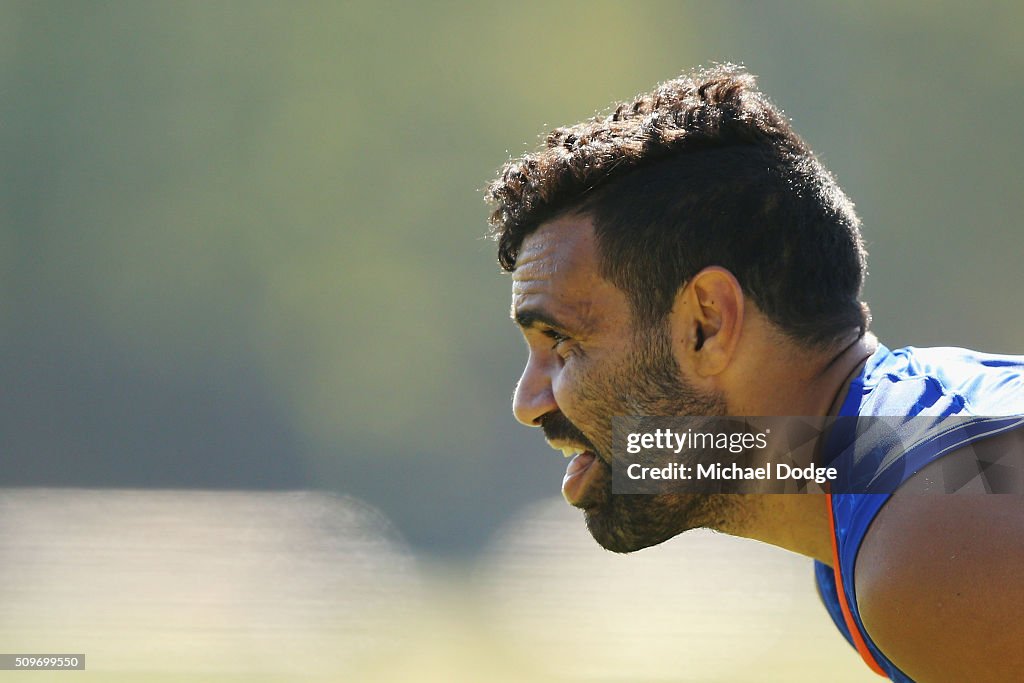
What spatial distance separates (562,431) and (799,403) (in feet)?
1.46

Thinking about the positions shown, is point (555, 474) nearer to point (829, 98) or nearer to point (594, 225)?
point (829, 98)

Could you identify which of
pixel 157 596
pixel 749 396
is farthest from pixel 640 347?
pixel 157 596

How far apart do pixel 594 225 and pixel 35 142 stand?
11977 millimetres

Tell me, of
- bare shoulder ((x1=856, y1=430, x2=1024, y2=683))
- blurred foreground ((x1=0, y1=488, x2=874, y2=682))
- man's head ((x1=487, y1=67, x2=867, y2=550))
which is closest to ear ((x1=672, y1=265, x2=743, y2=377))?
man's head ((x1=487, y1=67, x2=867, y2=550))

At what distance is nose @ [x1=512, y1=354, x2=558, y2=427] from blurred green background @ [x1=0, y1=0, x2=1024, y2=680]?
29.3ft

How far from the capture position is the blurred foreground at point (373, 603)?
19.7ft

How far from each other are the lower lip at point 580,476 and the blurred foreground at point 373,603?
379 cm

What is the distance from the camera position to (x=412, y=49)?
12.6 m

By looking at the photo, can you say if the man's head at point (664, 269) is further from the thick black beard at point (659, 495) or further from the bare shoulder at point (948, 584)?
the bare shoulder at point (948, 584)

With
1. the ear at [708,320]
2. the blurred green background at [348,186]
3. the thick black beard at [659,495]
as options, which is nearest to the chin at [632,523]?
the thick black beard at [659,495]

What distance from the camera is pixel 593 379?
2.10m

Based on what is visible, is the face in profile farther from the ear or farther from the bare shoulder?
the bare shoulder

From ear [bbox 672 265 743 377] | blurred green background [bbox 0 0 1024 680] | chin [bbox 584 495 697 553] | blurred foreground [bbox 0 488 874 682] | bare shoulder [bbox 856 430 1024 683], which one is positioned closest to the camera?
bare shoulder [bbox 856 430 1024 683]

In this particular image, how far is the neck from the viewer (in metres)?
2.03
